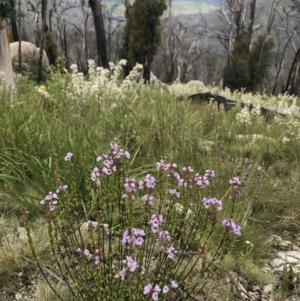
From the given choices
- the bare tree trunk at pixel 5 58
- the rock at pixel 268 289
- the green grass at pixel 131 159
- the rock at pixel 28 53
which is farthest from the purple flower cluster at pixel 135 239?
the rock at pixel 28 53

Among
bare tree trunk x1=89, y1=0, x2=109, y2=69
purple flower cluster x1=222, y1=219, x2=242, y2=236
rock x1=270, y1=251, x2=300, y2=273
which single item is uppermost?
bare tree trunk x1=89, y1=0, x2=109, y2=69

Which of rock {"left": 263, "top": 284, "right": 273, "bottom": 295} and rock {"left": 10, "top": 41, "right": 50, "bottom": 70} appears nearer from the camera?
rock {"left": 263, "top": 284, "right": 273, "bottom": 295}

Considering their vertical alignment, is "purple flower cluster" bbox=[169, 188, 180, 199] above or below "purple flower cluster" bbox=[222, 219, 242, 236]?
above

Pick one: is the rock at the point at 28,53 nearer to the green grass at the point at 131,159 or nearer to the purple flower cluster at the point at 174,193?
the green grass at the point at 131,159

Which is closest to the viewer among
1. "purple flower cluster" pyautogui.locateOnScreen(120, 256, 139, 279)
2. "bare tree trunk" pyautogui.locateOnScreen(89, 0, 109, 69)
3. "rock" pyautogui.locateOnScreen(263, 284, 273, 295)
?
"purple flower cluster" pyautogui.locateOnScreen(120, 256, 139, 279)

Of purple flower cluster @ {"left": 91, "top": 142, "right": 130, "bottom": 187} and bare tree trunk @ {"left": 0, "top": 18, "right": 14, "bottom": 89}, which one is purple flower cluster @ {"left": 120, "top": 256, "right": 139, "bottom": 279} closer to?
purple flower cluster @ {"left": 91, "top": 142, "right": 130, "bottom": 187}

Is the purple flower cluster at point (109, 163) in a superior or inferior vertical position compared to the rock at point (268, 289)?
superior

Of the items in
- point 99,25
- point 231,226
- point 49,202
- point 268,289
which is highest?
point 99,25

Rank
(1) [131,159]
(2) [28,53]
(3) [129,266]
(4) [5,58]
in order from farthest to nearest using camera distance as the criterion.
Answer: (2) [28,53], (4) [5,58], (1) [131,159], (3) [129,266]

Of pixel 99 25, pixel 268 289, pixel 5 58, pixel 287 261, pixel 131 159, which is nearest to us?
pixel 268 289

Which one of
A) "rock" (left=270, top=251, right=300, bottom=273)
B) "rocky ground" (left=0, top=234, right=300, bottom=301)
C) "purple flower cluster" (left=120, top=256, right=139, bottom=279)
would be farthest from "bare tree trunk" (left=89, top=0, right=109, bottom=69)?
"purple flower cluster" (left=120, top=256, right=139, bottom=279)

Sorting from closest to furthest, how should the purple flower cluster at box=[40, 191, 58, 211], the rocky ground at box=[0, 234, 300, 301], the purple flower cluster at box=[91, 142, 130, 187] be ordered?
the purple flower cluster at box=[40, 191, 58, 211] → the purple flower cluster at box=[91, 142, 130, 187] → the rocky ground at box=[0, 234, 300, 301]

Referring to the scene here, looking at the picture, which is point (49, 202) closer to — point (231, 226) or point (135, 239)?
point (135, 239)

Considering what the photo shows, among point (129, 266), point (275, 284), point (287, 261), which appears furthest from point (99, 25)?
point (129, 266)
